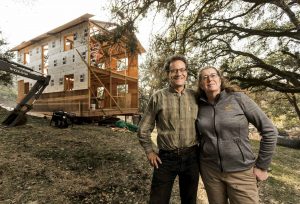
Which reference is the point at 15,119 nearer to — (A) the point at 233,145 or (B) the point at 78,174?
(B) the point at 78,174

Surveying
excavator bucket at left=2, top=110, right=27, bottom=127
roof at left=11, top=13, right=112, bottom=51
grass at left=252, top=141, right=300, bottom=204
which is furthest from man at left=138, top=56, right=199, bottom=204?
roof at left=11, top=13, right=112, bottom=51

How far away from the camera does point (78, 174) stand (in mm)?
6508

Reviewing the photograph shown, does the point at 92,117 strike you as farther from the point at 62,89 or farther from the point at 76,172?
the point at 76,172

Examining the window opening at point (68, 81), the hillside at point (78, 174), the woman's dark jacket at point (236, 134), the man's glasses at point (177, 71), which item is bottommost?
the hillside at point (78, 174)

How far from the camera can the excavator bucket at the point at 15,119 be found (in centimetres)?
1226

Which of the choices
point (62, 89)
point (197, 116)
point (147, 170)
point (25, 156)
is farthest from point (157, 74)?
point (62, 89)

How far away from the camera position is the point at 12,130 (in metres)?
11.2

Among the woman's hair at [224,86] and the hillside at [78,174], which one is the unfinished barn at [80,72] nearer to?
the hillside at [78,174]

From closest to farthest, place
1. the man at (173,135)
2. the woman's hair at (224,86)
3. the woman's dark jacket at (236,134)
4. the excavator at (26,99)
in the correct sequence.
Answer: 1. the woman's dark jacket at (236,134)
2. the woman's hair at (224,86)
3. the man at (173,135)
4. the excavator at (26,99)

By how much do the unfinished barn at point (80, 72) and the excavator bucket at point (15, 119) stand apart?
5001 millimetres

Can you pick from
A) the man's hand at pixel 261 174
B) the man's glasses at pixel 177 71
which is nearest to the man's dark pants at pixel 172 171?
the man's hand at pixel 261 174

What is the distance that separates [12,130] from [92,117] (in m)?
6.98

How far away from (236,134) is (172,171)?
944 millimetres

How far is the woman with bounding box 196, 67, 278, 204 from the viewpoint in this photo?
2.88 meters
